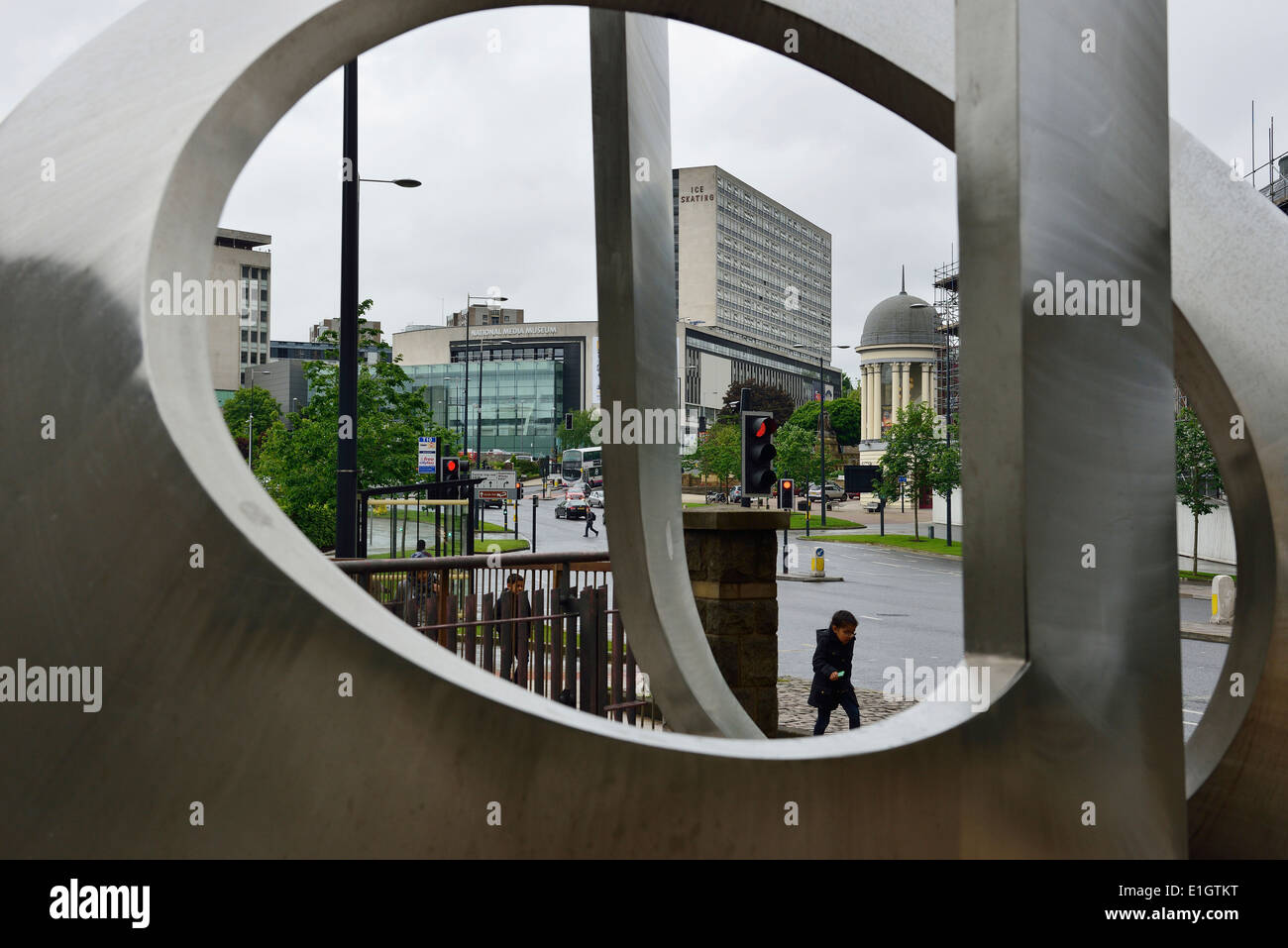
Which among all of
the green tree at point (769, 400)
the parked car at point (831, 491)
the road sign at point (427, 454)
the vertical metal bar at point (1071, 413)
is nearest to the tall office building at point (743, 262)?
the green tree at point (769, 400)

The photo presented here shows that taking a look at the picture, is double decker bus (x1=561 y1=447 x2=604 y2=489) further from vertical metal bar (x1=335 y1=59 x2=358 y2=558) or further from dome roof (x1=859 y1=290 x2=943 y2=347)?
vertical metal bar (x1=335 y1=59 x2=358 y2=558)

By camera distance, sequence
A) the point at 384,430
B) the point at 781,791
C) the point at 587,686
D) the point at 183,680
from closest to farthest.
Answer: the point at 183,680
the point at 781,791
the point at 587,686
the point at 384,430

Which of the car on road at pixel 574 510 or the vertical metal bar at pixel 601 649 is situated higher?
the car on road at pixel 574 510

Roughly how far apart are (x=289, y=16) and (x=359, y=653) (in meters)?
2.05

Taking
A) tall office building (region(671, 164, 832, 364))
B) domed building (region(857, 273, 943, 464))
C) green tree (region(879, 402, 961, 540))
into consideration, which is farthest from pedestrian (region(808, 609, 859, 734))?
tall office building (region(671, 164, 832, 364))

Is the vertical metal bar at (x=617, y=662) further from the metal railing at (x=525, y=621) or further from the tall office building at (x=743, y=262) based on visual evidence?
the tall office building at (x=743, y=262)

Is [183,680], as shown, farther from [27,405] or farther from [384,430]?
[384,430]

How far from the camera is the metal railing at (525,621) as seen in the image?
7254mm

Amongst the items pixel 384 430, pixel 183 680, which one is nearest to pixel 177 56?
pixel 183 680

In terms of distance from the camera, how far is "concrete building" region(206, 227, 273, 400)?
3720 inches

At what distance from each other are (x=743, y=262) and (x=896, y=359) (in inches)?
1905

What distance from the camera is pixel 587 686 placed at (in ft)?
26.7

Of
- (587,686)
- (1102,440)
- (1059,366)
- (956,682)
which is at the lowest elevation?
(587,686)

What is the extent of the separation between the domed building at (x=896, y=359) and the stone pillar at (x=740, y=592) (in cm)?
7593
